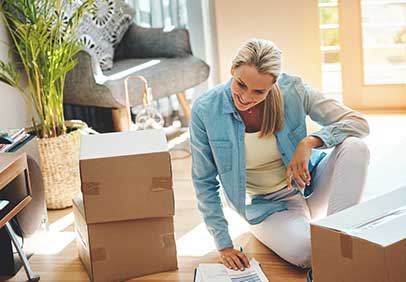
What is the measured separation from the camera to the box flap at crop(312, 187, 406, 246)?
1777mm

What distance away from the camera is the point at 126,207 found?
249cm

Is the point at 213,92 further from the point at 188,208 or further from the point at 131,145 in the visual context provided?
the point at 188,208

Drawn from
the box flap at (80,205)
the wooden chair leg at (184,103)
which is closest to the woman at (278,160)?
→ the box flap at (80,205)

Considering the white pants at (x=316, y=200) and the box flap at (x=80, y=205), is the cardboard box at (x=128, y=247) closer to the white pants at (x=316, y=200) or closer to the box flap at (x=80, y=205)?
the box flap at (x=80, y=205)

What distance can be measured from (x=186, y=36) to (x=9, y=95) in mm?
1069

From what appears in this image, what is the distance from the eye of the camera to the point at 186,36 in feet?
14.0

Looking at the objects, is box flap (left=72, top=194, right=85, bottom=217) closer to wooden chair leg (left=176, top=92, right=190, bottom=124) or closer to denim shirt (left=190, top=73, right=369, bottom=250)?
denim shirt (left=190, top=73, right=369, bottom=250)

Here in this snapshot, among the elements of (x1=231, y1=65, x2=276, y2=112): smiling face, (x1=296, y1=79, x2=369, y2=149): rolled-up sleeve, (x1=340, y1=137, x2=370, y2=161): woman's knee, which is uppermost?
(x1=231, y1=65, x2=276, y2=112): smiling face

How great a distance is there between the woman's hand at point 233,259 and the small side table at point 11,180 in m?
0.66

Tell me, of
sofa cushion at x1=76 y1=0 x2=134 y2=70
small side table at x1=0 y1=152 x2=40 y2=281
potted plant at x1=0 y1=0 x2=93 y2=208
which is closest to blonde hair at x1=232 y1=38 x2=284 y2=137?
small side table at x1=0 y1=152 x2=40 y2=281

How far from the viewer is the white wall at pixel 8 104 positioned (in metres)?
3.61

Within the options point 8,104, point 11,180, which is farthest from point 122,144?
point 8,104

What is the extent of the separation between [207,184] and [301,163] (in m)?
0.32

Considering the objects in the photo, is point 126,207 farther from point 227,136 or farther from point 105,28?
point 105,28
